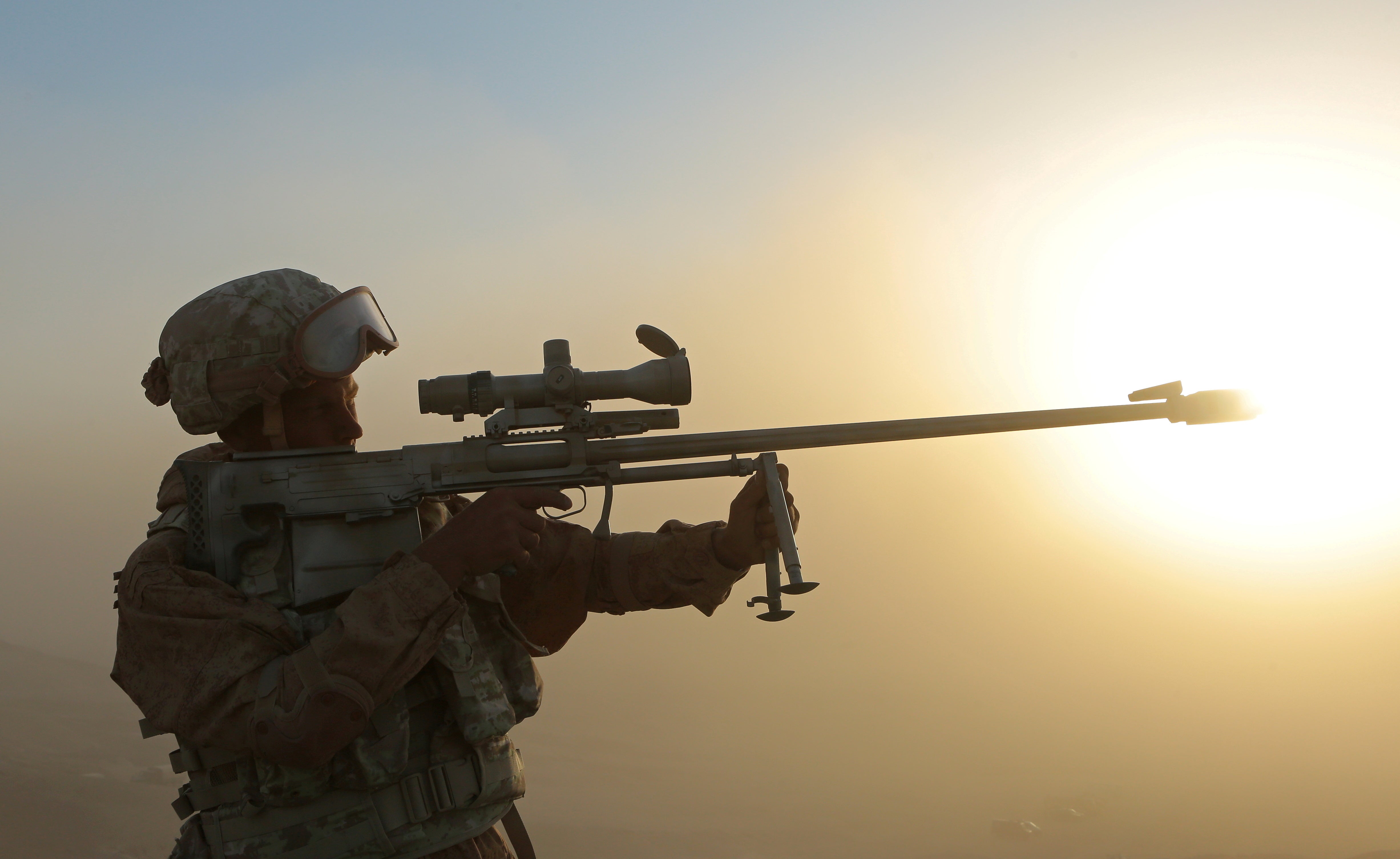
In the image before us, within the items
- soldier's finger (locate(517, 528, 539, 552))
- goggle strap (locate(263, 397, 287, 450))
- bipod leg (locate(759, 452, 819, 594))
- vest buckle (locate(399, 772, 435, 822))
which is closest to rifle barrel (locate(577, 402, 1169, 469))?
bipod leg (locate(759, 452, 819, 594))

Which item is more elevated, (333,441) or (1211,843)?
(333,441)

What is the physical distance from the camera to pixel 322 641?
9.89 ft

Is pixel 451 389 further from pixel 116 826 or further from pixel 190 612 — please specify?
pixel 116 826

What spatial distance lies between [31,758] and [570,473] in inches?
585

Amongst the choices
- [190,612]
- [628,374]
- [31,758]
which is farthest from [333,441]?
[31,758]

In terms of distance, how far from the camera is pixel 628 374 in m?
3.57

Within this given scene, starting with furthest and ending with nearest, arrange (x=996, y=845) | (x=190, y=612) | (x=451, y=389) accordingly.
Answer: (x=996, y=845), (x=451, y=389), (x=190, y=612)

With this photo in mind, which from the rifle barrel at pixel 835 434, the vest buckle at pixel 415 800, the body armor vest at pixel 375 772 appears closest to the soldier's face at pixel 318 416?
the body armor vest at pixel 375 772

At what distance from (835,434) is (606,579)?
1.14m

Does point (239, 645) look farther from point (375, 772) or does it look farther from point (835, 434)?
point (835, 434)

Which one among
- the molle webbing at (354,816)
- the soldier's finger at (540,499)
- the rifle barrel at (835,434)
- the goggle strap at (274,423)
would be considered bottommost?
the molle webbing at (354,816)

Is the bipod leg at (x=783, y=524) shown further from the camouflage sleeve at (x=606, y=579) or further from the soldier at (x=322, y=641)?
the camouflage sleeve at (x=606, y=579)

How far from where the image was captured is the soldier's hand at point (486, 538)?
3.18m

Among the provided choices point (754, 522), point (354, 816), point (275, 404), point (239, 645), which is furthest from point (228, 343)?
point (754, 522)
